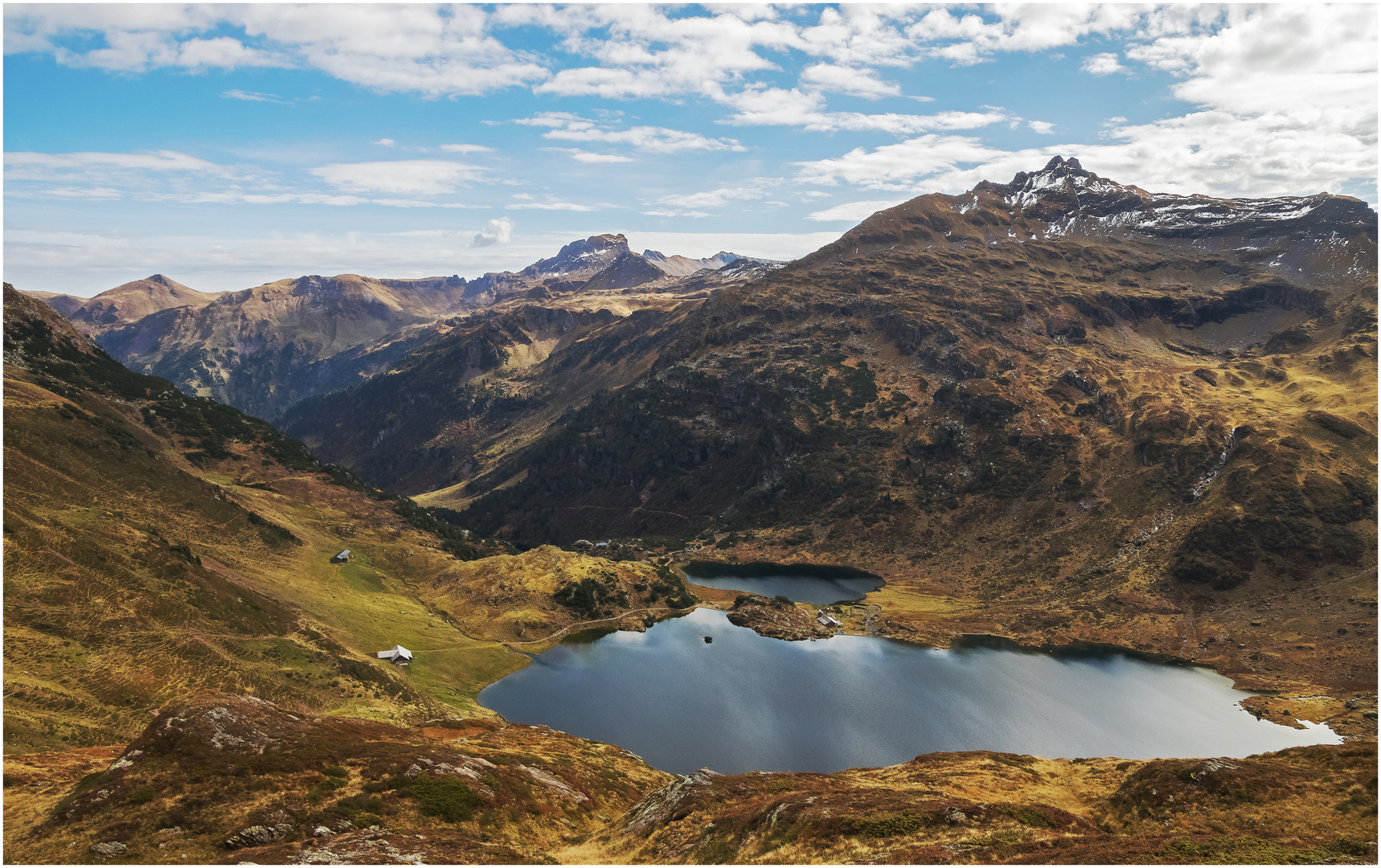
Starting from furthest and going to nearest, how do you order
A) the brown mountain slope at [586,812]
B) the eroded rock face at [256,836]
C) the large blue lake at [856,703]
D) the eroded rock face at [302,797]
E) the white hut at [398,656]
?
the white hut at [398,656]
the large blue lake at [856,703]
the eroded rock face at [256,836]
the eroded rock face at [302,797]
the brown mountain slope at [586,812]

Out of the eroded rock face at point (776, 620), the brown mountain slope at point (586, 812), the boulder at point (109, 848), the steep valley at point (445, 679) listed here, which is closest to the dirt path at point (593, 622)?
the steep valley at point (445, 679)

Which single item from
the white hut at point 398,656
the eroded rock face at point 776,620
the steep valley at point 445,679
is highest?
the steep valley at point 445,679

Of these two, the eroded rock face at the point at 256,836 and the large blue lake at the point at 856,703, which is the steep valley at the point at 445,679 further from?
the large blue lake at the point at 856,703

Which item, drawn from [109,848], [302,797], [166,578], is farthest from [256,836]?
[166,578]

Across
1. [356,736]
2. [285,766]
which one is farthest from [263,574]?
[285,766]

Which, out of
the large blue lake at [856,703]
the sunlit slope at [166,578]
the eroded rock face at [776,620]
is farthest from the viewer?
the eroded rock face at [776,620]

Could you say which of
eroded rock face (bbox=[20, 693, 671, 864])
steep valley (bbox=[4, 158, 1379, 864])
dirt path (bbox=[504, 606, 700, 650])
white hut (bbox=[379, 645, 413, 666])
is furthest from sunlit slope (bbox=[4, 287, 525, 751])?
Answer: eroded rock face (bbox=[20, 693, 671, 864])
